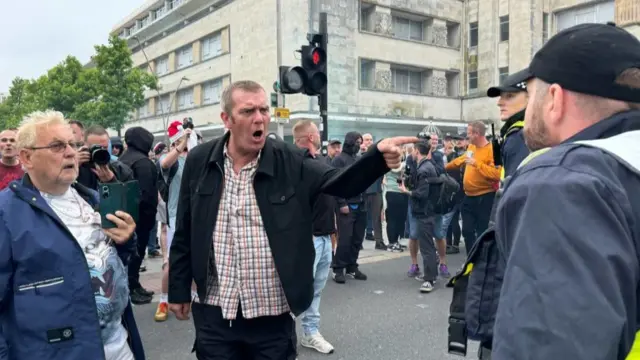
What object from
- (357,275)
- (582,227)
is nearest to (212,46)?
(357,275)

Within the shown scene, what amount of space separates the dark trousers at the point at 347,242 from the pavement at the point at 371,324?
268mm

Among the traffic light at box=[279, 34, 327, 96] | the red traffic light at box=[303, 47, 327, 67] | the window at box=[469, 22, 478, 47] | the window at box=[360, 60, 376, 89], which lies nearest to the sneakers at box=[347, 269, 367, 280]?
the traffic light at box=[279, 34, 327, 96]

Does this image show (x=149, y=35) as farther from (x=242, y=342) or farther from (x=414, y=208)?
(x=242, y=342)

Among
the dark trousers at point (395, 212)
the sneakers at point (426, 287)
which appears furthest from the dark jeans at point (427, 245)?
the dark trousers at point (395, 212)

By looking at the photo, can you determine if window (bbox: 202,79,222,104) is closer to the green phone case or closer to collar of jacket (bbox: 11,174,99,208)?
collar of jacket (bbox: 11,174,99,208)

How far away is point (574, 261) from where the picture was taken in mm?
954

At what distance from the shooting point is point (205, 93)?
107ft

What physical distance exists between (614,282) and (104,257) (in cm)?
226

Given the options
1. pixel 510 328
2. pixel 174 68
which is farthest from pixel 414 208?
pixel 174 68

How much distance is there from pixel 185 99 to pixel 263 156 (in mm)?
34394

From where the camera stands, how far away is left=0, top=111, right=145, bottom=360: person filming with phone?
2.14 meters

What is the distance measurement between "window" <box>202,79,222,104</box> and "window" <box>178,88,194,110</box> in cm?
210

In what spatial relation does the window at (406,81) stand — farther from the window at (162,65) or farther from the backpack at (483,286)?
the backpack at (483,286)

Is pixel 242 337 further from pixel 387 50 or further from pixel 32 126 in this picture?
pixel 387 50
